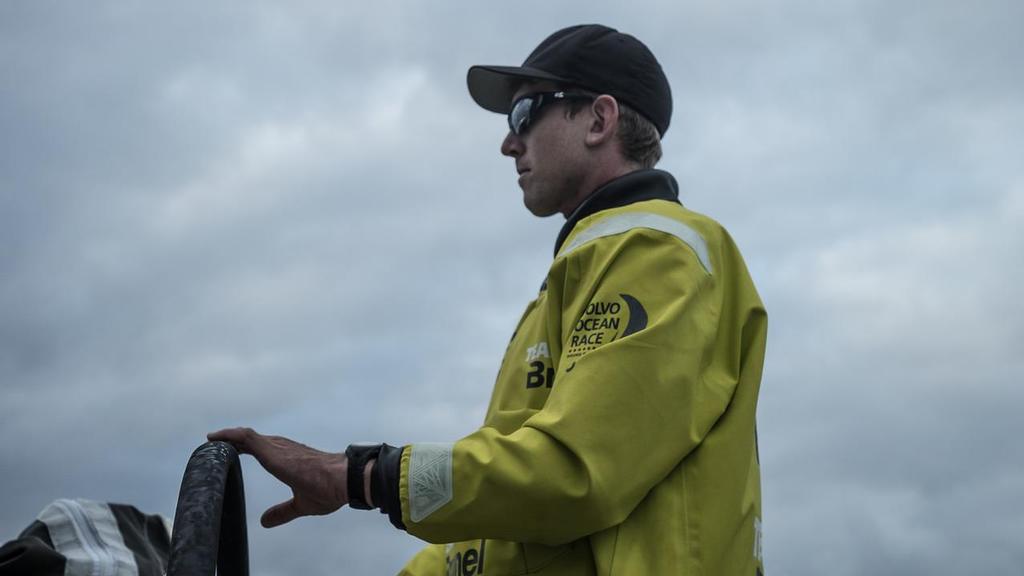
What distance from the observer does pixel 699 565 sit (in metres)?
3.16

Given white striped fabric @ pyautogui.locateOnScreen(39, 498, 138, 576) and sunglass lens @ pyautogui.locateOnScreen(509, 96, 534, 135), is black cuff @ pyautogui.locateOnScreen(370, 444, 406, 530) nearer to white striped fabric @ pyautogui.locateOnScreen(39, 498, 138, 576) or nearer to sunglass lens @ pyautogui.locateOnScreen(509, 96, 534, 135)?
white striped fabric @ pyautogui.locateOnScreen(39, 498, 138, 576)

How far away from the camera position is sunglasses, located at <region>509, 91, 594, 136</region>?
4375 millimetres

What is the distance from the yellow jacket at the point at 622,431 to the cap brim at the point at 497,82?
0.92 meters

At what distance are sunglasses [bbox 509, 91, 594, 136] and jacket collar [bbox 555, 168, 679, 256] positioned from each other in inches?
17.7

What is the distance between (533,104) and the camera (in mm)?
4391

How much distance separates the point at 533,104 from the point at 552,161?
0.74ft

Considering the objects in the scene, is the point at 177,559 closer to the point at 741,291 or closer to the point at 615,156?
the point at 741,291

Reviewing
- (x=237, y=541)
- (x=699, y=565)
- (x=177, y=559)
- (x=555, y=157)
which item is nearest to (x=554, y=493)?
(x=699, y=565)

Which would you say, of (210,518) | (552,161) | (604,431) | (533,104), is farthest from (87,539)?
(533,104)

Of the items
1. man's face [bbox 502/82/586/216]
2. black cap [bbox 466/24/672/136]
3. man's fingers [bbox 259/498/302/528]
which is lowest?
man's fingers [bbox 259/498/302/528]

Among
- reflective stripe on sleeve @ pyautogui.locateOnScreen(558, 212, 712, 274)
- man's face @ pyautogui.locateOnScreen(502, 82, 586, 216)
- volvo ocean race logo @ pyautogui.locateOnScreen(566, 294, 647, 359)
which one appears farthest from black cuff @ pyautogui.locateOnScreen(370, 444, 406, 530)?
man's face @ pyautogui.locateOnScreen(502, 82, 586, 216)

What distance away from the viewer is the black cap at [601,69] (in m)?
4.40

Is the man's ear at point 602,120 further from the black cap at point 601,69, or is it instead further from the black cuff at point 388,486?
the black cuff at point 388,486

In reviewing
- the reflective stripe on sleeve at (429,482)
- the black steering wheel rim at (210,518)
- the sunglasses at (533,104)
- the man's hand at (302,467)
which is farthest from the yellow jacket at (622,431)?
the sunglasses at (533,104)
